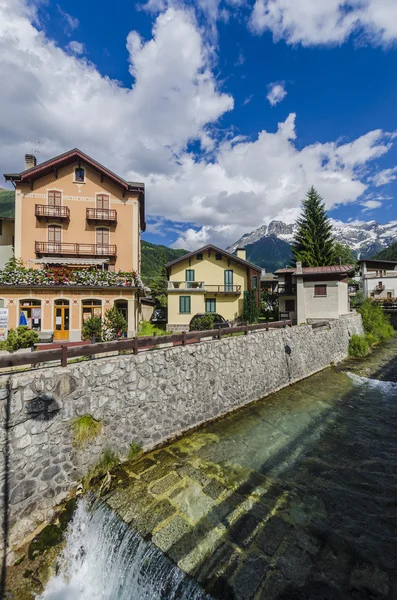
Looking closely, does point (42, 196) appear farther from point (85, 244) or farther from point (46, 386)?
point (46, 386)

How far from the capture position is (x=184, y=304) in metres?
25.3

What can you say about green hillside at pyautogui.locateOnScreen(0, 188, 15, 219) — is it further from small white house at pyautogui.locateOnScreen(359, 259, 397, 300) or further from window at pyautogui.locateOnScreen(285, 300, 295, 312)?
Answer: small white house at pyautogui.locateOnScreen(359, 259, 397, 300)

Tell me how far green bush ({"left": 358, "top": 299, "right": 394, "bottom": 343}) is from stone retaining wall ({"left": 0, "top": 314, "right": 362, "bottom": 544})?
1927 centimetres

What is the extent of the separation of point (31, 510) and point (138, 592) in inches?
114

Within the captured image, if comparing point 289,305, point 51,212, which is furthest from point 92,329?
point 289,305

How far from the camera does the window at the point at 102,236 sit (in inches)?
861

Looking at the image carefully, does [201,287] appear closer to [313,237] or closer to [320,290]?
[320,290]

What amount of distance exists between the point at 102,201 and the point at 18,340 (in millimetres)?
15809

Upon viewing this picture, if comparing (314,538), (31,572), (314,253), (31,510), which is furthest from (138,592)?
(314,253)

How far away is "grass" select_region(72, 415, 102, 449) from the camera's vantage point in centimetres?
614

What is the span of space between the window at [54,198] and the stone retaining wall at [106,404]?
64.1 ft

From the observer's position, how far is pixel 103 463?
644cm

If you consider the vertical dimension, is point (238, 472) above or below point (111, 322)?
below

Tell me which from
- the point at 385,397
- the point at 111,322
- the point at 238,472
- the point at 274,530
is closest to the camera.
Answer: the point at 274,530
